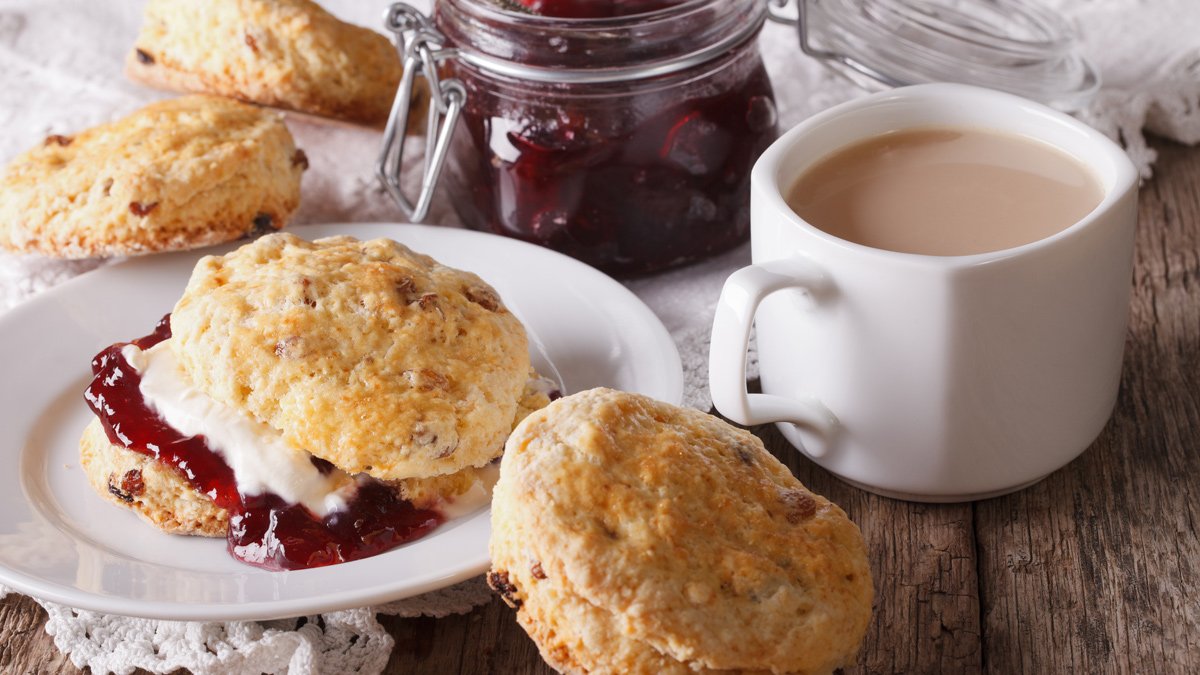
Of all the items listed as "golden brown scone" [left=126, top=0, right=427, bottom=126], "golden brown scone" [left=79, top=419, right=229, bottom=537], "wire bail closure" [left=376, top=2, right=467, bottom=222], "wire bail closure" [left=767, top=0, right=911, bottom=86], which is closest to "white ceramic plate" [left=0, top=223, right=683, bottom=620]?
"golden brown scone" [left=79, top=419, right=229, bottom=537]

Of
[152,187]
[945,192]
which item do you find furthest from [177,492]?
[945,192]

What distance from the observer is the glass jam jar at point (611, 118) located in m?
2.01

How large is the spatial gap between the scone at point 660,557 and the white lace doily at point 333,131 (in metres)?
0.34

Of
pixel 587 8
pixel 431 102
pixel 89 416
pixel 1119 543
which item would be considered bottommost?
pixel 1119 543

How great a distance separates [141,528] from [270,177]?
0.72 meters

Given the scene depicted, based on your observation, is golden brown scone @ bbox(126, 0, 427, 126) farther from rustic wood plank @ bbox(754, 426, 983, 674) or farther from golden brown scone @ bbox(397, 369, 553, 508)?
rustic wood plank @ bbox(754, 426, 983, 674)

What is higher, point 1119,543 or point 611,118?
point 611,118

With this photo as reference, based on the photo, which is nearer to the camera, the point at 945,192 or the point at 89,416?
the point at 945,192

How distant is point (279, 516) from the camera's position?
5.11 feet

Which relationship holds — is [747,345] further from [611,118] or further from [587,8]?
[587,8]

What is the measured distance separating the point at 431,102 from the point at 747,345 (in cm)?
92

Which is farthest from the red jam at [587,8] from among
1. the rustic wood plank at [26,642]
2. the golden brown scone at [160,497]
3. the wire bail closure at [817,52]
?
the rustic wood plank at [26,642]

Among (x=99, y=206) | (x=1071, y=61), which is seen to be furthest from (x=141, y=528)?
(x=1071, y=61)

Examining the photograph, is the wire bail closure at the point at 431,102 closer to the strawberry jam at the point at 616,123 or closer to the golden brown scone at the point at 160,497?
the strawberry jam at the point at 616,123
